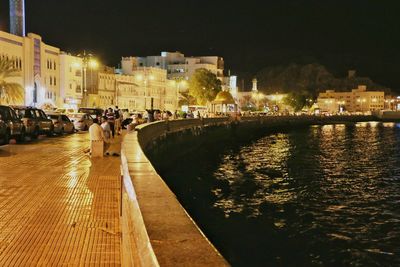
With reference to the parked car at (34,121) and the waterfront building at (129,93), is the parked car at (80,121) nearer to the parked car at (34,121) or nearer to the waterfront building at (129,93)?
the parked car at (34,121)

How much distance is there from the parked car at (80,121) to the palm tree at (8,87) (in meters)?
17.3

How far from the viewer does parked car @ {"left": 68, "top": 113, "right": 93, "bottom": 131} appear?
1601 inches

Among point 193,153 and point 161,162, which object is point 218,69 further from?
point 161,162

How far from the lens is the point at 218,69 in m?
142

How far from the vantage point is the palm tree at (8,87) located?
55.4 m

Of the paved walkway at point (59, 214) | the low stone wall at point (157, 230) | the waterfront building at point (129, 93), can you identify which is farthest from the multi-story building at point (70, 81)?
the low stone wall at point (157, 230)

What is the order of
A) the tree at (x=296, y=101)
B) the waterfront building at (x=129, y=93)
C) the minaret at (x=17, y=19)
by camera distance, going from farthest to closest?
1. the tree at (x=296, y=101)
2. the waterfront building at (x=129, y=93)
3. the minaret at (x=17, y=19)

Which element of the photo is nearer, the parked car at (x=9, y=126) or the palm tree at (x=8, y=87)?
the parked car at (x=9, y=126)

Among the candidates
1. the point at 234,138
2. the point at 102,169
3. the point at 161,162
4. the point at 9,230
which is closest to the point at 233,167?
the point at 161,162

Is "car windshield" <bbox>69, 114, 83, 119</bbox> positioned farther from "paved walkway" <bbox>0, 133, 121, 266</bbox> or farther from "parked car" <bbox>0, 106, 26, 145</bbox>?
"paved walkway" <bbox>0, 133, 121, 266</bbox>

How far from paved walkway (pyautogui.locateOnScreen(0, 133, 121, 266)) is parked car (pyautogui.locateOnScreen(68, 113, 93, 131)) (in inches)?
911

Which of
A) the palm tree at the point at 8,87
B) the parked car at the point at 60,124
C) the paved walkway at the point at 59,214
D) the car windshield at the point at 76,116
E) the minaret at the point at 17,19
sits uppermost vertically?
the minaret at the point at 17,19

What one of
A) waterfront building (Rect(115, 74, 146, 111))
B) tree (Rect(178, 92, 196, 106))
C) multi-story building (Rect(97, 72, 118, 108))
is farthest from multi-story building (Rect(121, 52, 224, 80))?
multi-story building (Rect(97, 72, 118, 108))

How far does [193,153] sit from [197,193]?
70.3 feet
